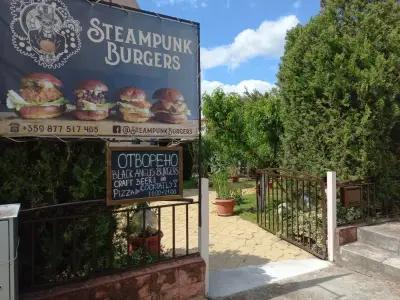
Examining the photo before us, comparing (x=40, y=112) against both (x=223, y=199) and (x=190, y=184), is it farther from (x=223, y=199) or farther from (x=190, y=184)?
(x=190, y=184)

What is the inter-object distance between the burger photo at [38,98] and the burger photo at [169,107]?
0.93 metres

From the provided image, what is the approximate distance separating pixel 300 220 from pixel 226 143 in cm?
676

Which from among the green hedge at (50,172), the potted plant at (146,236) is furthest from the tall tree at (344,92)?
the green hedge at (50,172)

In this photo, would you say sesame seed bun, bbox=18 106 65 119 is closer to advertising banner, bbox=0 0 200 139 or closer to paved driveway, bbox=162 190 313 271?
advertising banner, bbox=0 0 200 139

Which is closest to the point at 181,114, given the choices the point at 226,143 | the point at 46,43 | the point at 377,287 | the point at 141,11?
the point at 141,11

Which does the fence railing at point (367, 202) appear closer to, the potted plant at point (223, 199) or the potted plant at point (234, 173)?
the potted plant at point (223, 199)

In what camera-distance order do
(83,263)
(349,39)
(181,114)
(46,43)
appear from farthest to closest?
(349,39)
(181,114)
(83,263)
(46,43)

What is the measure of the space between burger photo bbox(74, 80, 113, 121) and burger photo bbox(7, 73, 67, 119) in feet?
0.47

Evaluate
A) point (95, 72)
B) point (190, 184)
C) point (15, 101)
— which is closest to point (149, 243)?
point (95, 72)

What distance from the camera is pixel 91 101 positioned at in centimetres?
354

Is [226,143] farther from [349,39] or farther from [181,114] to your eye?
[181,114]

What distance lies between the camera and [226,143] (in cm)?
1286

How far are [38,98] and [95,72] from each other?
57cm

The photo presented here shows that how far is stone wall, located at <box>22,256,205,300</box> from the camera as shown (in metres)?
3.37
